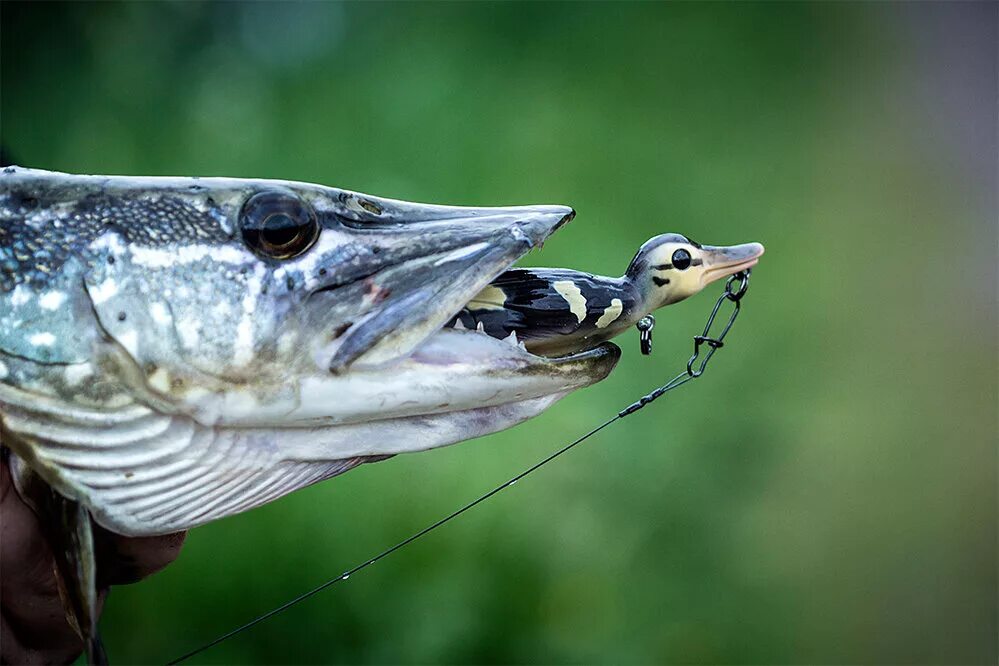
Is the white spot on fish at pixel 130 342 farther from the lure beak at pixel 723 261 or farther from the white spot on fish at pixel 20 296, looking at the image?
the lure beak at pixel 723 261

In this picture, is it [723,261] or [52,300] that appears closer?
[52,300]

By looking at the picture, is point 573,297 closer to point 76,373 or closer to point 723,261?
point 723,261

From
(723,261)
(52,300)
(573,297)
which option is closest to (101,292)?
(52,300)

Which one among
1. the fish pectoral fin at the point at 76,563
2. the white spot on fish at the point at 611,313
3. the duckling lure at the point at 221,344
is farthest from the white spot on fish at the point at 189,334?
the white spot on fish at the point at 611,313

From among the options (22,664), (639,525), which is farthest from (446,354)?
(639,525)

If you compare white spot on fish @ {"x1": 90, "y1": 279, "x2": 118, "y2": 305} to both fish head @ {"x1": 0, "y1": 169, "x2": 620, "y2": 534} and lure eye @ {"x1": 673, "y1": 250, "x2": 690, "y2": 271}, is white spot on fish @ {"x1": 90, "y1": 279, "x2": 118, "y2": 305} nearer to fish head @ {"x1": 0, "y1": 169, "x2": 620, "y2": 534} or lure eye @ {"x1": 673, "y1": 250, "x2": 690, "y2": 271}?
fish head @ {"x1": 0, "y1": 169, "x2": 620, "y2": 534}

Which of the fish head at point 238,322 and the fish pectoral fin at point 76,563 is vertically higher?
the fish head at point 238,322

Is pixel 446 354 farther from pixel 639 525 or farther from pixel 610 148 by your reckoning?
pixel 610 148
